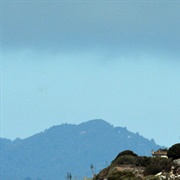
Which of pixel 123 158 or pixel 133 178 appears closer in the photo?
pixel 133 178

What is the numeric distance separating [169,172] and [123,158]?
59.1 feet

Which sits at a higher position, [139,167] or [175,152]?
[175,152]

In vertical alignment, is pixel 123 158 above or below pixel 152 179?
above

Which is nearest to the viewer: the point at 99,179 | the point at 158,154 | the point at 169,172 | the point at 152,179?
the point at 152,179

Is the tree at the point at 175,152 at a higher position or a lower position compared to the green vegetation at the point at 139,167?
higher

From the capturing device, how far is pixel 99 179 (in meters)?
99.9

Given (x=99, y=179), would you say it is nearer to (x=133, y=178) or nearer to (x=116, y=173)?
(x=116, y=173)

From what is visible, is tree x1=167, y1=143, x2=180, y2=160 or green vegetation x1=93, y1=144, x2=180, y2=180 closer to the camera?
green vegetation x1=93, y1=144, x2=180, y2=180

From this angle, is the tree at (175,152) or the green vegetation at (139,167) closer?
the green vegetation at (139,167)

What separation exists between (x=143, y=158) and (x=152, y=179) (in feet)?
75.5

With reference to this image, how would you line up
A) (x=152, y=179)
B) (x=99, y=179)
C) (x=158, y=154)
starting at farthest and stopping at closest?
(x=158, y=154) → (x=99, y=179) → (x=152, y=179)

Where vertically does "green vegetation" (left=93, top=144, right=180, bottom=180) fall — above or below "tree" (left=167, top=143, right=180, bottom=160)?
below

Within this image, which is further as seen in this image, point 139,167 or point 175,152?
point 175,152

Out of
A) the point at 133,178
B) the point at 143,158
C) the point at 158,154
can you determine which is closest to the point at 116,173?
the point at 133,178
